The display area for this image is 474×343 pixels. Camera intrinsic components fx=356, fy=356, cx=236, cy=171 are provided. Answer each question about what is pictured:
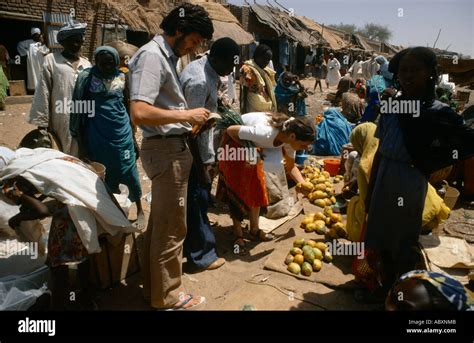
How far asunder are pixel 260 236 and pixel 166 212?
5.89 ft

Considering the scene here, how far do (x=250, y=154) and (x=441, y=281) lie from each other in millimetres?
1961

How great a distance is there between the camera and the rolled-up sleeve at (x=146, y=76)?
2.15m

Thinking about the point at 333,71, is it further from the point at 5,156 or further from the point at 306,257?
the point at 5,156

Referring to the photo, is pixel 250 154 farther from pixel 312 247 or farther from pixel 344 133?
pixel 344 133

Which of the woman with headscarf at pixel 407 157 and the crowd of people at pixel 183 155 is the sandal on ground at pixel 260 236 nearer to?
the crowd of people at pixel 183 155

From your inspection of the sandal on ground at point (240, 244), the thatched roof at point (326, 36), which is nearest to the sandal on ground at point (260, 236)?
the sandal on ground at point (240, 244)

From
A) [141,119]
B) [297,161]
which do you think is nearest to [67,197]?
[141,119]

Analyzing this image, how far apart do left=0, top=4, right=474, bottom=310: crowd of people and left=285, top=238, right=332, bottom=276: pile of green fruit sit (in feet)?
1.17

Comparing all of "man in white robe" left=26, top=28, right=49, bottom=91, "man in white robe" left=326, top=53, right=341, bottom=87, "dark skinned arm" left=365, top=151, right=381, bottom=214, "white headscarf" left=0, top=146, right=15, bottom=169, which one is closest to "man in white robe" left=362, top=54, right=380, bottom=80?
"man in white robe" left=326, top=53, right=341, bottom=87

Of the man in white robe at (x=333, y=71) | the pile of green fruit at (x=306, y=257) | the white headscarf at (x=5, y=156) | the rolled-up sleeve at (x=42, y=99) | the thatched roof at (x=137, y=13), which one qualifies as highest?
the thatched roof at (x=137, y=13)

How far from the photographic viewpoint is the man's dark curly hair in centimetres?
231

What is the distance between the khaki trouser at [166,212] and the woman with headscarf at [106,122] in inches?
58.0

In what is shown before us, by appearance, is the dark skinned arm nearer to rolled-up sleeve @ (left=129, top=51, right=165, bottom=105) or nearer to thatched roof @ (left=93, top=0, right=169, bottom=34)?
rolled-up sleeve @ (left=129, top=51, right=165, bottom=105)

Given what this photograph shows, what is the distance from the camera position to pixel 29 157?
2400mm
